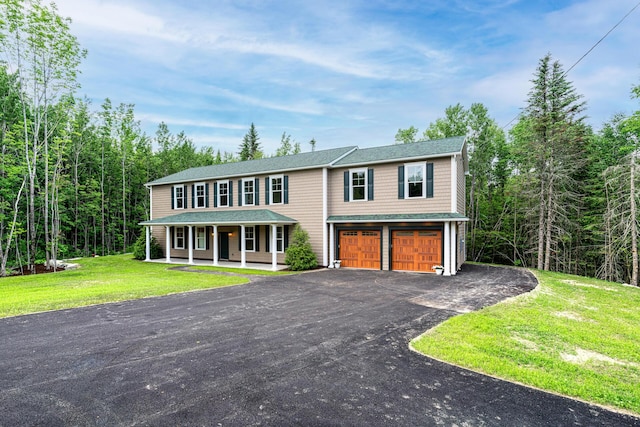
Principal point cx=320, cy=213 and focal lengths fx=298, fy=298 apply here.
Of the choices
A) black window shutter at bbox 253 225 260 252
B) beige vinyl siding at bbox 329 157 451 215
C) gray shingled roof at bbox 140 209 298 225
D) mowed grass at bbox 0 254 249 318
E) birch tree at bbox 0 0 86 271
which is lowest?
mowed grass at bbox 0 254 249 318

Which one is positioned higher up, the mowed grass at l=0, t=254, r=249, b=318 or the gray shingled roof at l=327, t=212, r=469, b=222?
the gray shingled roof at l=327, t=212, r=469, b=222

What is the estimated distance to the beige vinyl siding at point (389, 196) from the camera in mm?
12992

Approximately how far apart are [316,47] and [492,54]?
28.8 feet

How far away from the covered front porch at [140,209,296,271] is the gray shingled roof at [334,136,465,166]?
4634 millimetres

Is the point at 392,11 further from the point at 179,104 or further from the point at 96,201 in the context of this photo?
the point at 96,201

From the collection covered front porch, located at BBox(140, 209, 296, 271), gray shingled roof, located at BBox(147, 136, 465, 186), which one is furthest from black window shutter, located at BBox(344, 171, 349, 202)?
covered front porch, located at BBox(140, 209, 296, 271)

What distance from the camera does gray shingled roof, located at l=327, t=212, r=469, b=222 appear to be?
12.4 meters

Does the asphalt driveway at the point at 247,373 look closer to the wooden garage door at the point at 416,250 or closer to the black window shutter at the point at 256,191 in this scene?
the wooden garage door at the point at 416,250

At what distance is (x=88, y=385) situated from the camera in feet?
11.9

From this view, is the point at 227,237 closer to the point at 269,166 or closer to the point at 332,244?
the point at 269,166

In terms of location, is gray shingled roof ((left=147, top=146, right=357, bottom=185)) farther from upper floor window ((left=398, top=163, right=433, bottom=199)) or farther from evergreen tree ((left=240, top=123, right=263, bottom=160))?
evergreen tree ((left=240, top=123, right=263, bottom=160))

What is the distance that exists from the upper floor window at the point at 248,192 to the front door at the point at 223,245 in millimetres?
2430

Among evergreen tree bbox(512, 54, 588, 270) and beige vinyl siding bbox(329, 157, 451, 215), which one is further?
evergreen tree bbox(512, 54, 588, 270)

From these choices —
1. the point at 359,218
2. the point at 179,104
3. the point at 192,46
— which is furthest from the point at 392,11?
the point at 179,104
